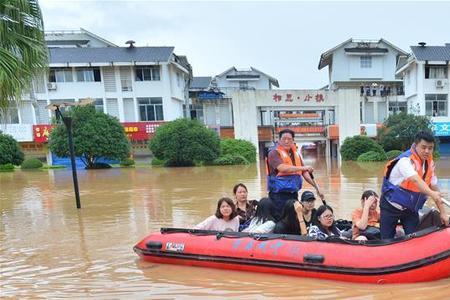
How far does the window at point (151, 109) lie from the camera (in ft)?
98.2

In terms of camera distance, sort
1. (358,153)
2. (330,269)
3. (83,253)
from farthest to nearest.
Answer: (358,153)
(83,253)
(330,269)

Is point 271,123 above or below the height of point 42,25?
below

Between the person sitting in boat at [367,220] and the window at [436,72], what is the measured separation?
29541 millimetres

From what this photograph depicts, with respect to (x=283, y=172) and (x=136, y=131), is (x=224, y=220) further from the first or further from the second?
(x=136, y=131)

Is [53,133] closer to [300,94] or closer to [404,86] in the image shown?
[300,94]

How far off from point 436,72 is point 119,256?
104 feet

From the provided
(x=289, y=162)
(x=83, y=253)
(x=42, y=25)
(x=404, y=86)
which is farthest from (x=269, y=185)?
(x=404, y=86)

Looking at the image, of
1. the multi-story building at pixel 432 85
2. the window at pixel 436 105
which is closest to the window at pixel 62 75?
the multi-story building at pixel 432 85

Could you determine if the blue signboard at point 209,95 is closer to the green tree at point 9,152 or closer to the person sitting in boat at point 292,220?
the green tree at point 9,152

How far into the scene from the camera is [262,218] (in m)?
5.57

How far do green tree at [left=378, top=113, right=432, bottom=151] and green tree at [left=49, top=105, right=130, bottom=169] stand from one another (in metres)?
16.9

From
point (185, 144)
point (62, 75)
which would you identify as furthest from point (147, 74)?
point (185, 144)

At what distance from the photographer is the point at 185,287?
4.66 metres

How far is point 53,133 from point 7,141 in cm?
335
